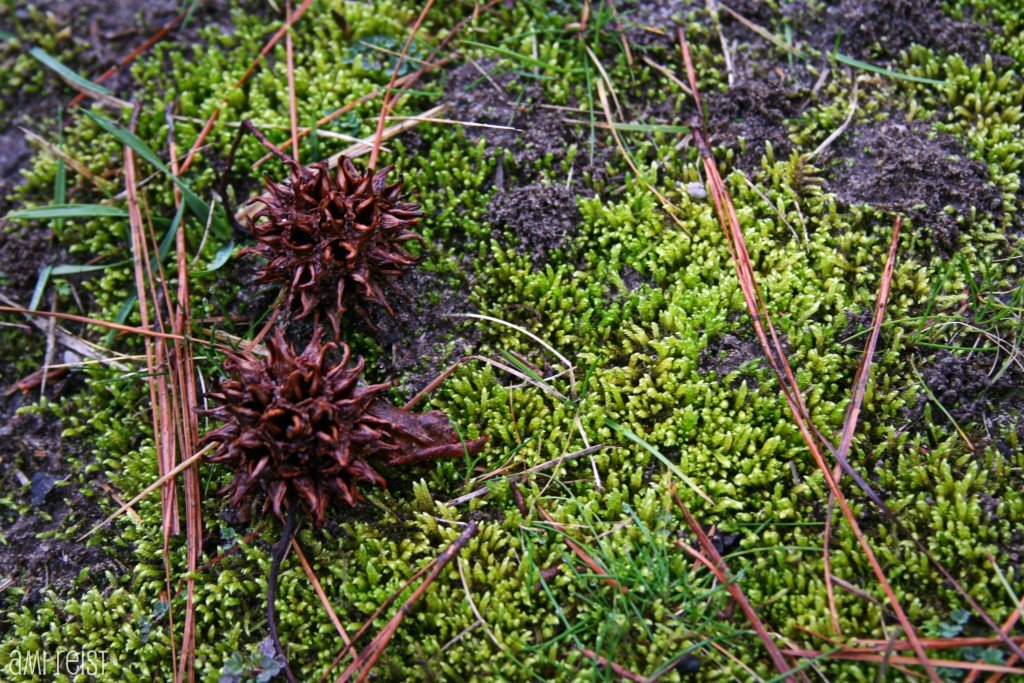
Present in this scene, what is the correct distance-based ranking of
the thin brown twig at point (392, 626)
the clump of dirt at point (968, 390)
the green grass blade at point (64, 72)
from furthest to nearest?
1. the green grass blade at point (64, 72)
2. the clump of dirt at point (968, 390)
3. the thin brown twig at point (392, 626)

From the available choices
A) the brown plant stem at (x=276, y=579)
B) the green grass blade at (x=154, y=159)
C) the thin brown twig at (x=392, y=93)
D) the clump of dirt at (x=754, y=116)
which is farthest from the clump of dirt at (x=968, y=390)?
the green grass blade at (x=154, y=159)

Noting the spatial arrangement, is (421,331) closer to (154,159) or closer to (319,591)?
(319,591)

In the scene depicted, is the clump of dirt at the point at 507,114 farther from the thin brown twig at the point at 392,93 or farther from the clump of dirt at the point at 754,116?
the clump of dirt at the point at 754,116

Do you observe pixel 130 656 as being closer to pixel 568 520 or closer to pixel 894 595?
pixel 568 520

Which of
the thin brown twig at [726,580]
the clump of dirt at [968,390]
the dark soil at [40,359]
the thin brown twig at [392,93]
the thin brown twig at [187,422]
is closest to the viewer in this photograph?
the thin brown twig at [726,580]

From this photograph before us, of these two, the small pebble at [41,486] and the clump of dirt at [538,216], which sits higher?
the clump of dirt at [538,216]

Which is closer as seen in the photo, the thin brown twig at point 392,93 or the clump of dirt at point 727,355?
the clump of dirt at point 727,355

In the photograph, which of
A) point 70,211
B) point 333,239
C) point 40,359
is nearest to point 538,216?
point 333,239

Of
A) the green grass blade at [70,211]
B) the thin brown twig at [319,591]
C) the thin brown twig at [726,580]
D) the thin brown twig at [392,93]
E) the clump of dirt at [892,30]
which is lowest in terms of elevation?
the thin brown twig at [319,591]
